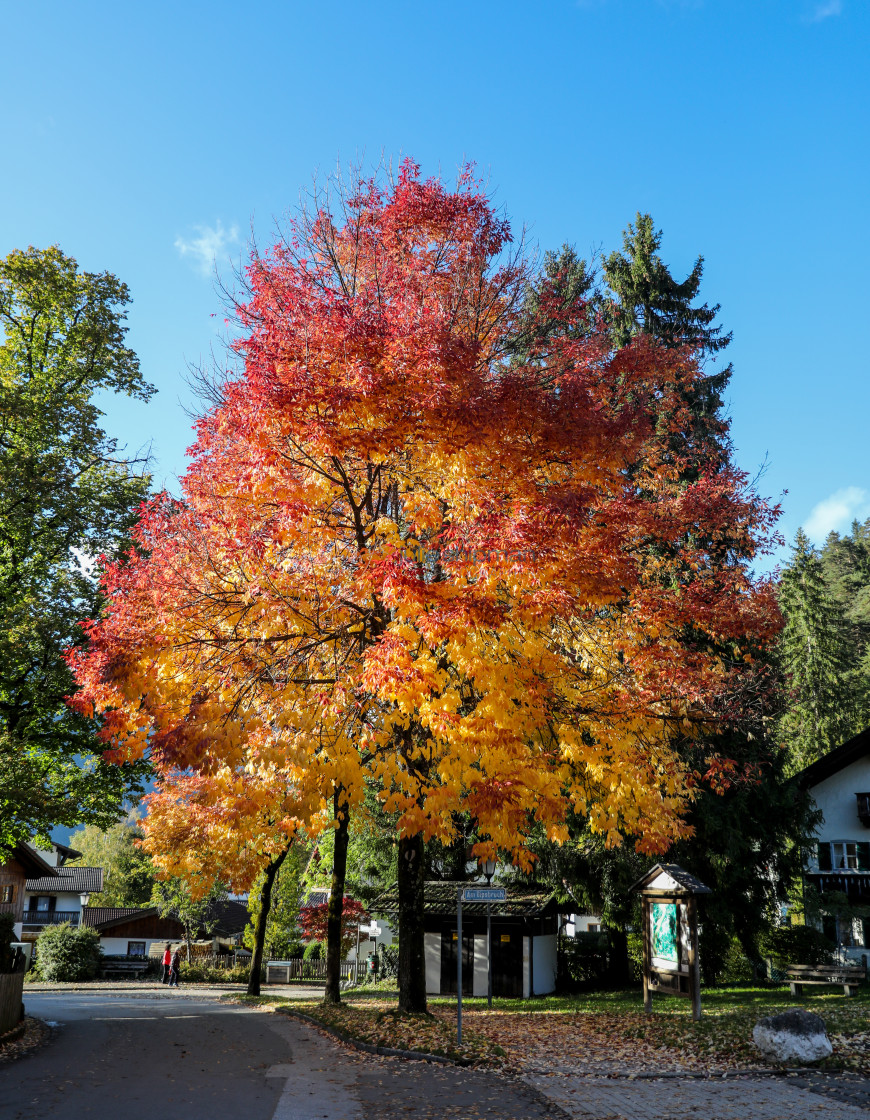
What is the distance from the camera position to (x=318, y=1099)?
8906 millimetres

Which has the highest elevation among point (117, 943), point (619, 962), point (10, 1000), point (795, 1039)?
point (795, 1039)

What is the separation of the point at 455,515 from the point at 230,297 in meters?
6.60

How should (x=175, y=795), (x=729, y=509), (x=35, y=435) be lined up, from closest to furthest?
1. (x=729, y=509)
2. (x=35, y=435)
3. (x=175, y=795)

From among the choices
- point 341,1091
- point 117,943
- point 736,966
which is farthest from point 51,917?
point 341,1091

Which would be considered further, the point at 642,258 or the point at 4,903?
the point at 4,903

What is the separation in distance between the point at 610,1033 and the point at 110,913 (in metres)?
49.7

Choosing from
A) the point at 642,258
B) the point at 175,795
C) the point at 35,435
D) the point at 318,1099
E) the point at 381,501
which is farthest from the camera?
the point at 642,258

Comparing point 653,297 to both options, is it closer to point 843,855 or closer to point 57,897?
point 843,855

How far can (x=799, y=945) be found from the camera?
959 inches

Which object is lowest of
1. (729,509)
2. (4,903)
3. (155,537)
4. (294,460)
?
(4,903)

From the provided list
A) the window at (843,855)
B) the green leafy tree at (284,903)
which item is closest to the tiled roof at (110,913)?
the green leafy tree at (284,903)

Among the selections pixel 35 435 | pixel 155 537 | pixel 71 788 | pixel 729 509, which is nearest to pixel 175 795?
pixel 71 788

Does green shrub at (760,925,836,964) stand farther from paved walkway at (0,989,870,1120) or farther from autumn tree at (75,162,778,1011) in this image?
paved walkway at (0,989,870,1120)

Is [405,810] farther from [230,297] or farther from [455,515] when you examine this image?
[230,297]
